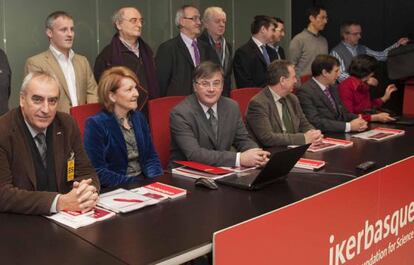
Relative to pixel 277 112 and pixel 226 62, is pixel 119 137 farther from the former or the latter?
pixel 226 62

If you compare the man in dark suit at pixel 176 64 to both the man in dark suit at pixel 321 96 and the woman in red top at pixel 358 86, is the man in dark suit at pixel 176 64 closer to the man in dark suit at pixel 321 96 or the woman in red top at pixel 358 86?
the man in dark suit at pixel 321 96

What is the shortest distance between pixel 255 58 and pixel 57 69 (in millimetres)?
1863

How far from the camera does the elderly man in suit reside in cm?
375

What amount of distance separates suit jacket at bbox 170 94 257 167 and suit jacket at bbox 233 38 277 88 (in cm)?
160

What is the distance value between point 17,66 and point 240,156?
10.6ft

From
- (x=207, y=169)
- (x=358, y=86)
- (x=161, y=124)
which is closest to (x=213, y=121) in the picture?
(x=161, y=124)

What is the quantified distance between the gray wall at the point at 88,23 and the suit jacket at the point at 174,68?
5.37ft

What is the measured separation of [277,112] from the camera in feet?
12.1

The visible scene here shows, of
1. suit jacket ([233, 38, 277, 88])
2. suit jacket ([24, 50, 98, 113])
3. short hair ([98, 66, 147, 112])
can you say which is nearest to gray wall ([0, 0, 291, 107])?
suit jacket ([24, 50, 98, 113])

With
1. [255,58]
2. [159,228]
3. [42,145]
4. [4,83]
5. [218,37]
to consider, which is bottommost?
[159,228]

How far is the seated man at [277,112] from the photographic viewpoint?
3.51 meters

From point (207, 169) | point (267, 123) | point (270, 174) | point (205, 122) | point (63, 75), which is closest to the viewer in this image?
point (270, 174)

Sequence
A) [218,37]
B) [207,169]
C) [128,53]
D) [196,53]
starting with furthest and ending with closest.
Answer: [218,37]
[196,53]
[128,53]
[207,169]

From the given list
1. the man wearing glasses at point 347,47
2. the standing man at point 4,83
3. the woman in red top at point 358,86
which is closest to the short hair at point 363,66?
the woman in red top at point 358,86
